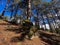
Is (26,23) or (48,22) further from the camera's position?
(48,22)

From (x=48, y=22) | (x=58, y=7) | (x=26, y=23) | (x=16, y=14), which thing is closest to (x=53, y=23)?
(x=48, y=22)

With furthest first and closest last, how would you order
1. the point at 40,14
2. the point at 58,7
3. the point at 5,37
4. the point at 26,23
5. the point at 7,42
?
the point at 40,14 → the point at 58,7 → the point at 26,23 → the point at 5,37 → the point at 7,42

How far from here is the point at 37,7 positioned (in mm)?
37969

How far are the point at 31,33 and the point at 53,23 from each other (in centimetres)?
3164

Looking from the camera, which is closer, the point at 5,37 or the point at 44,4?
the point at 5,37

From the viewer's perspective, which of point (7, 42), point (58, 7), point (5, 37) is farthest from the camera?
point (58, 7)

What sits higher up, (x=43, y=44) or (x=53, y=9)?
(x=53, y=9)

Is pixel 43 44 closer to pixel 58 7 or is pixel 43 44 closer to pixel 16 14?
pixel 58 7

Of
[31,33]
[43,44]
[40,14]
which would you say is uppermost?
[40,14]

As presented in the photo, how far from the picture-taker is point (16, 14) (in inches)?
1631

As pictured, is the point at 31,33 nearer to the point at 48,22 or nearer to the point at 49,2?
the point at 49,2

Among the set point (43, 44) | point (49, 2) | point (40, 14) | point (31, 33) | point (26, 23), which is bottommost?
point (43, 44)

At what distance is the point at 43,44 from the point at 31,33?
1512mm

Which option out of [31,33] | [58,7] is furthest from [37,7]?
[31,33]
